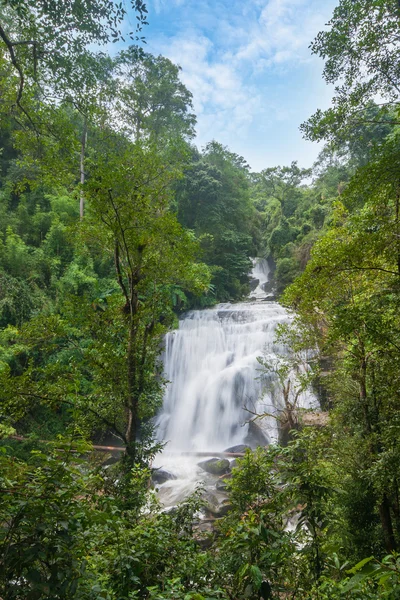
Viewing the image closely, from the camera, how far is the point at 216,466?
968 cm

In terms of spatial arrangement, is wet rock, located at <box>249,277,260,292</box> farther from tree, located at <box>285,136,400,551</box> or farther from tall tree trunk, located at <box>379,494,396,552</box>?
tall tree trunk, located at <box>379,494,396,552</box>

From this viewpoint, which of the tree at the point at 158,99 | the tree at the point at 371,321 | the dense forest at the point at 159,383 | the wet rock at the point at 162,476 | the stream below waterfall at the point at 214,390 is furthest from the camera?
the tree at the point at 158,99

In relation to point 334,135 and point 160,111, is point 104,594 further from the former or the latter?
point 160,111

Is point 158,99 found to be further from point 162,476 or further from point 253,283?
point 162,476

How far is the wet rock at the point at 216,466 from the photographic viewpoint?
31.3 ft

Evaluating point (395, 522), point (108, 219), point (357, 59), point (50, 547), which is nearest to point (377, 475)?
point (395, 522)

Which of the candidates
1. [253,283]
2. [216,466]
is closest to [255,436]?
[216,466]

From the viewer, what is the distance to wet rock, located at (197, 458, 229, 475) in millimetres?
9531

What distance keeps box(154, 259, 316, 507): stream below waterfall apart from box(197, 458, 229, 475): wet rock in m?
0.20

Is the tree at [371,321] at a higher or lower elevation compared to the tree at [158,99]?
lower

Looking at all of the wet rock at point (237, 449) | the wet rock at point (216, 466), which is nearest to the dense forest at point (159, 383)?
the wet rock at point (216, 466)

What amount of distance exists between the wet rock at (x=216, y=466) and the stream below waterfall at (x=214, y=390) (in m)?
0.20

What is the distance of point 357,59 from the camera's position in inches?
201

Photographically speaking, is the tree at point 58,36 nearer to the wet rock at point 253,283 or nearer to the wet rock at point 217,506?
the wet rock at point 217,506
